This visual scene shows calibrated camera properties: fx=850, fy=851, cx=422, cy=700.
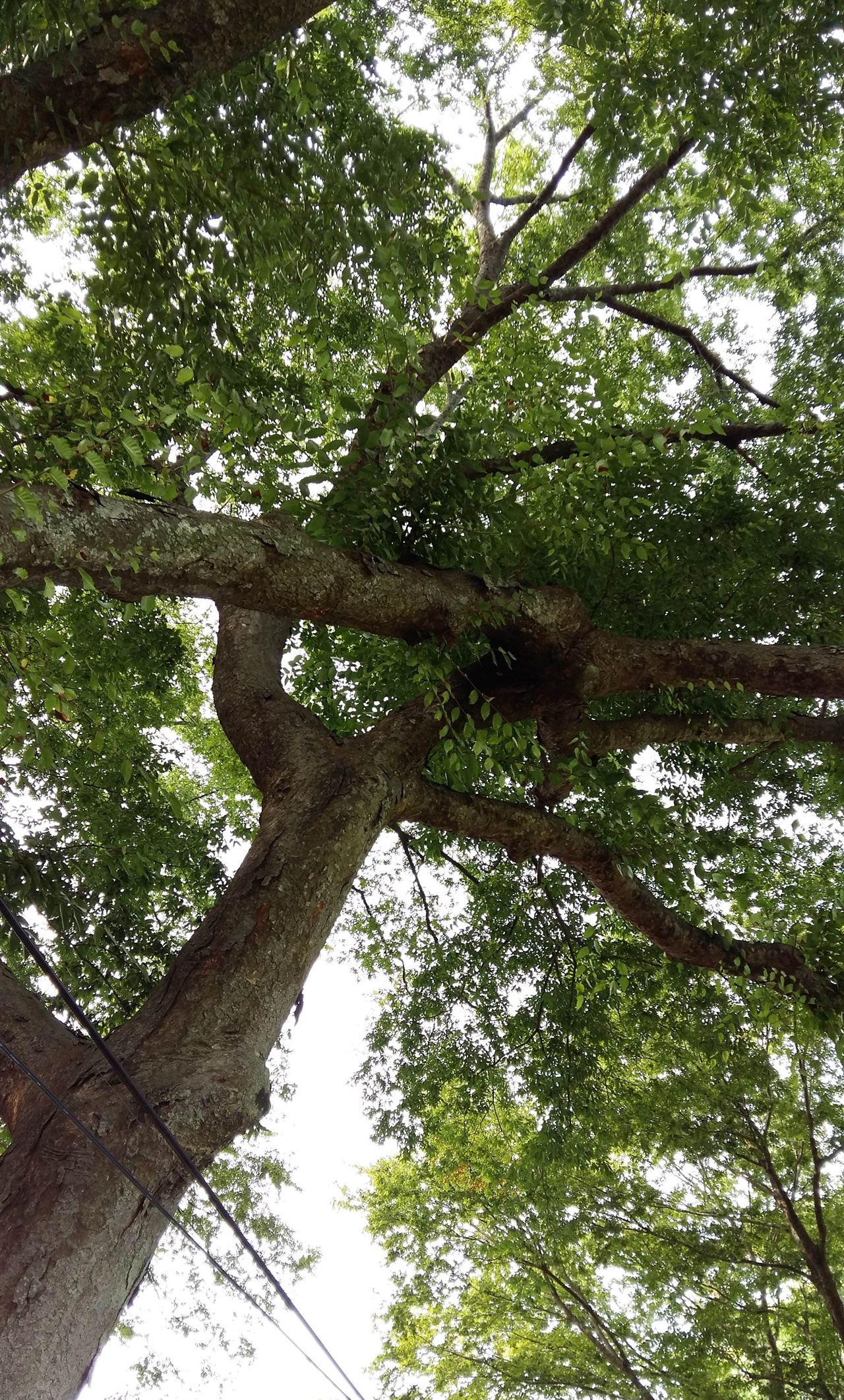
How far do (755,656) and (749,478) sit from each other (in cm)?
390

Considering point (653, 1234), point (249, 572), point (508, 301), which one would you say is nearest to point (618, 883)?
point (249, 572)

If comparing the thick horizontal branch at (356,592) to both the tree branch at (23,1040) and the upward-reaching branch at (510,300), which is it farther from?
the tree branch at (23,1040)

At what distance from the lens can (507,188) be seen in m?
11.4

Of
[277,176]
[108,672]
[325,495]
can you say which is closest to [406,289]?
[277,176]

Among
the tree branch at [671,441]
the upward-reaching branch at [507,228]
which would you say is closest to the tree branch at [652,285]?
the upward-reaching branch at [507,228]

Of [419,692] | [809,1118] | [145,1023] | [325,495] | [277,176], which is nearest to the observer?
[145,1023]

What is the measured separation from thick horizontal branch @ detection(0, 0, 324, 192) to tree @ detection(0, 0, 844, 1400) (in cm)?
1

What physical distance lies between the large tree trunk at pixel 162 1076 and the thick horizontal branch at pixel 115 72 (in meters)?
2.91

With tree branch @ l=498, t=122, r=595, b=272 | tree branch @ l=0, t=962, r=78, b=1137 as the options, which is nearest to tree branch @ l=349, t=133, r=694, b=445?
tree branch @ l=498, t=122, r=595, b=272

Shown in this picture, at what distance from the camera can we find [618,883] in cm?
516

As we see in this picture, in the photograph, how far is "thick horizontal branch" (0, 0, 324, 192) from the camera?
3141 millimetres

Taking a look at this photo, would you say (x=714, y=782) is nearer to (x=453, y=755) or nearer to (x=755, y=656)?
(x=755, y=656)

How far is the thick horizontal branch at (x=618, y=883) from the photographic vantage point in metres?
5.02

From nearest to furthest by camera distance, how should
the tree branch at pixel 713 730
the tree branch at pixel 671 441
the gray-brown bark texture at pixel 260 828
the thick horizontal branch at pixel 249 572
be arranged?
1. the gray-brown bark texture at pixel 260 828
2. the thick horizontal branch at pixel 249 572
3. the tree branch at pixel 671 441
4. the tree branch at pixel 713 730
